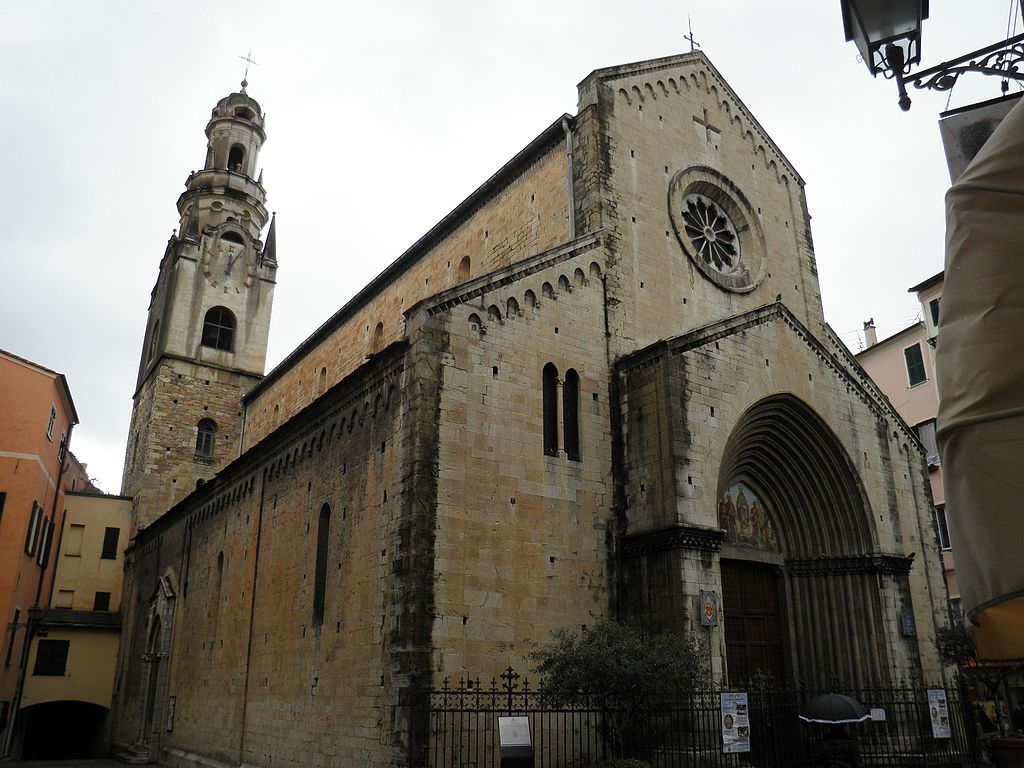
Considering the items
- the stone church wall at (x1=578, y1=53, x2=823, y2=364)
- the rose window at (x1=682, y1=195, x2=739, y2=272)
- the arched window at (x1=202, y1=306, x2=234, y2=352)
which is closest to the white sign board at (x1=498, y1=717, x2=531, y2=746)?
the stone church wall at (x1=578, y1=53, x2=823, y2=364)

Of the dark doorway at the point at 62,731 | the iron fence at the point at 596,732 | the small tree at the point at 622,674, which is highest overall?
the small tree at the point at 622,674

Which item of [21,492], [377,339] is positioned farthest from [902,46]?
[21,492]

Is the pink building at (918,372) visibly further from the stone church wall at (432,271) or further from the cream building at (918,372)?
the stone church wall at (432,271)

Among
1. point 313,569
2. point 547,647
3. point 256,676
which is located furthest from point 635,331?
point 256,676

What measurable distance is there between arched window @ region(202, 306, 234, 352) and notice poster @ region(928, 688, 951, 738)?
29589 mm

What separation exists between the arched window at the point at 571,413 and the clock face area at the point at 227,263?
2464cm

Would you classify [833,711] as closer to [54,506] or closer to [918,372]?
[918,372]

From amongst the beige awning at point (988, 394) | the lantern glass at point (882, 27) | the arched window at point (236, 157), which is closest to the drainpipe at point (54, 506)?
the arched window at point (236, 157)

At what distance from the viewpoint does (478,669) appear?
1281 centimetres

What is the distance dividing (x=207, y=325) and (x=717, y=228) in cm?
2310

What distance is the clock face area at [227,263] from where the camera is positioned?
118 feet

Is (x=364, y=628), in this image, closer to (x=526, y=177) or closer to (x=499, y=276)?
(x=499, y=276)

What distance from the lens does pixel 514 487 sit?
14.2m

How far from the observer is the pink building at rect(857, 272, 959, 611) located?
1150 inches
